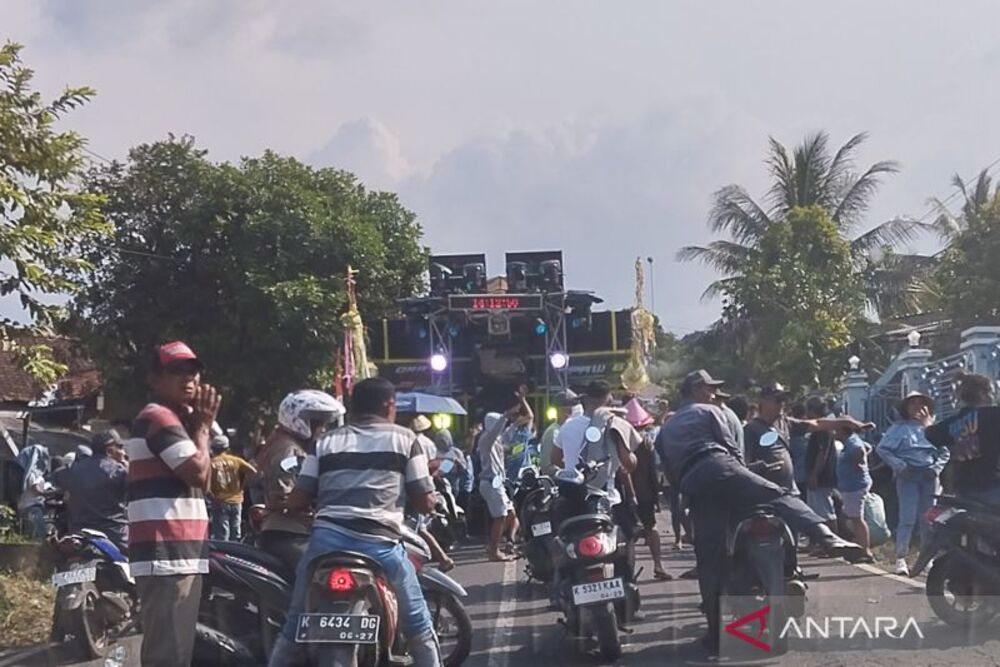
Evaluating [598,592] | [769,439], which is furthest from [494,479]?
[598,592]

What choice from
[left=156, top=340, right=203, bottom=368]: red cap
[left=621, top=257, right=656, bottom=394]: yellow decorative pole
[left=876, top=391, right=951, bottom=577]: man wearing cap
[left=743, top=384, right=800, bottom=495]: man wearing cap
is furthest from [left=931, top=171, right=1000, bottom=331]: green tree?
[left=156, top=340, right=203, bottom=368]: red cap

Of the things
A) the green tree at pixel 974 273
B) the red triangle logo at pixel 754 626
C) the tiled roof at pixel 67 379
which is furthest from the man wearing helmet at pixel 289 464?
the green tree at pixel 974 273

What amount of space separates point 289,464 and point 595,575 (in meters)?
2.01

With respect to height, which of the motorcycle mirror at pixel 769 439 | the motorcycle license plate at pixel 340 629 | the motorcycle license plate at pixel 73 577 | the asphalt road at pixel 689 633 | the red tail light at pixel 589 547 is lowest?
the asphalt road at pixel 689 633

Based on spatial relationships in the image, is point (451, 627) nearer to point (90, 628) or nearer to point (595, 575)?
point (595, 575)

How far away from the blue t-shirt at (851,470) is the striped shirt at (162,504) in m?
8.88

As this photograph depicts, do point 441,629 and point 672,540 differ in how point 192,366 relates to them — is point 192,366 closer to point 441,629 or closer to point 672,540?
point 441,629

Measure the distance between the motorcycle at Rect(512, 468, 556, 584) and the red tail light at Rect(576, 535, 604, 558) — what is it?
0.40m

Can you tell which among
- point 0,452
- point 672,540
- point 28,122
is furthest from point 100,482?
point 0,452

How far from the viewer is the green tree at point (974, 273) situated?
74.7 feet

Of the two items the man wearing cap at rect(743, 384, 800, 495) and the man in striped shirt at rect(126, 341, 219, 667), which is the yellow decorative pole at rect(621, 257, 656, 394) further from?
the man in striped shirt at rect(126, 341, 219, 667)

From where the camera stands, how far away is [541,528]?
381 inches

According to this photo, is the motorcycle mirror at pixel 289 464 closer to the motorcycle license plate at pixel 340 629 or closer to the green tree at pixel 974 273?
the motorcycle license plate at pixel 340 629

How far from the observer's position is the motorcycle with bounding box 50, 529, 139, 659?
8664 millimetres
